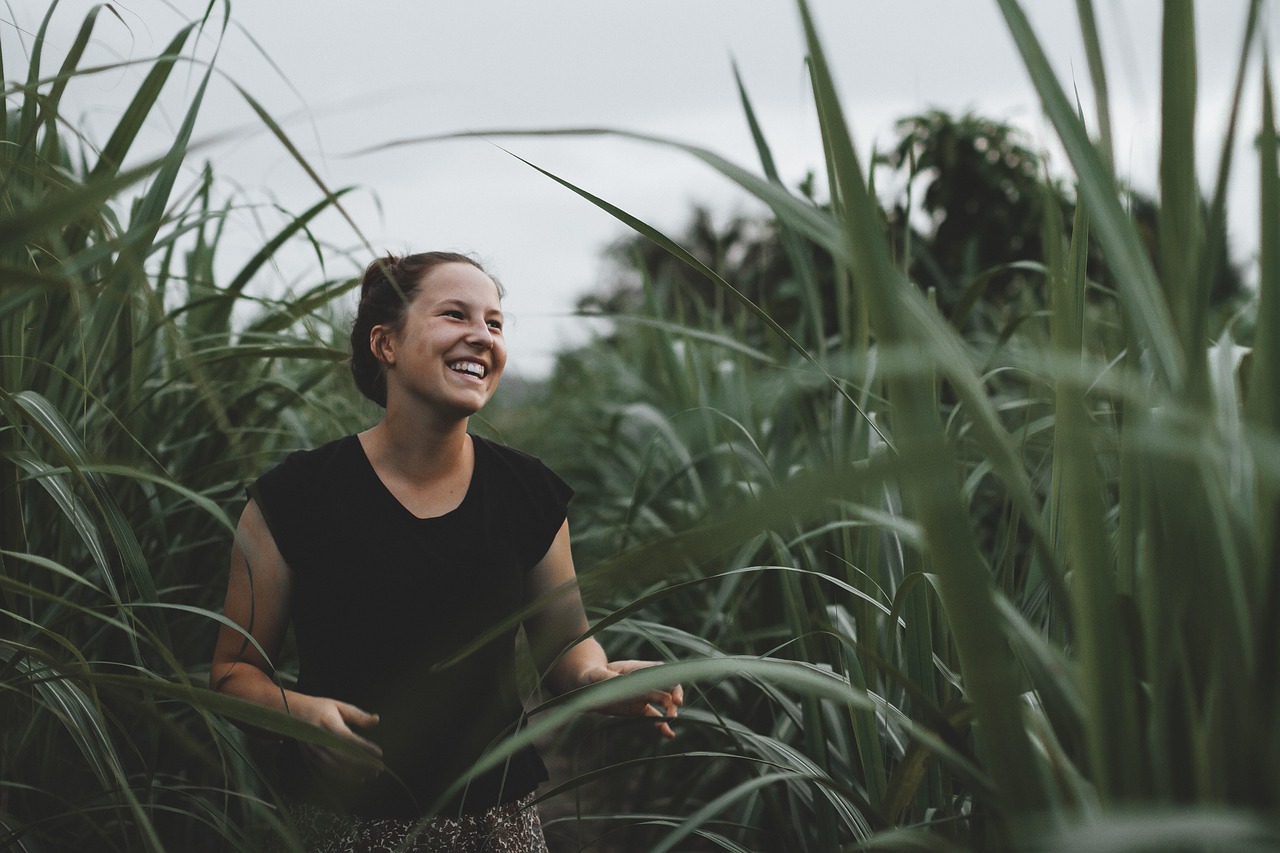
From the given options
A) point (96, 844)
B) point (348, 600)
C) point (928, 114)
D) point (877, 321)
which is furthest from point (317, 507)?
point (928, 114)

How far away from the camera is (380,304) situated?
1302 millimetres

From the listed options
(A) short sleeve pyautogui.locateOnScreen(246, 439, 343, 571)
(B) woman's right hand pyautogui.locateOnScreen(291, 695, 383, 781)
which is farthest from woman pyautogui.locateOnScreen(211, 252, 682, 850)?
(B) woman's right hand pyautogui.locateOnScreen(291, 695, 383, 781)

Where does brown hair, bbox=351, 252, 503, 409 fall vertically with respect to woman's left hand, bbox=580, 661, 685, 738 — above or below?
above

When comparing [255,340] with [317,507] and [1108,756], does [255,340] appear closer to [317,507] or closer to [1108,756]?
[317,507]

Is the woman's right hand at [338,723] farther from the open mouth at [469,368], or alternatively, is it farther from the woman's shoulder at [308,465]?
the open mouth at [469,368]

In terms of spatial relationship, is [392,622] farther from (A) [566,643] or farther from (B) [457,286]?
(B) [457,286]

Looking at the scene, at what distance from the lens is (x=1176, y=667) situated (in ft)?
1.70

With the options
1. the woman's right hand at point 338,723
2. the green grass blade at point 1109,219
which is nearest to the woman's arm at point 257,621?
the woman's right hand at point 338,723

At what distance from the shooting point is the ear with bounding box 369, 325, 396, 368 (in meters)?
1.26

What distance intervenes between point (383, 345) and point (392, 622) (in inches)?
14.3

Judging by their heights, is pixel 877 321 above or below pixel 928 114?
below

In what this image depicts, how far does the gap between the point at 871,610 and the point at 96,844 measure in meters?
0.98

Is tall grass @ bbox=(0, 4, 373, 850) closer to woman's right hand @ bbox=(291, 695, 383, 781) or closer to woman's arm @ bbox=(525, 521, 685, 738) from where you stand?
woman's right hand @ bbox=(291, 695, 383, 781)

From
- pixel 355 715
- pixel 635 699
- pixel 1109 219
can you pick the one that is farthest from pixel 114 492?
pixel 1109 219
